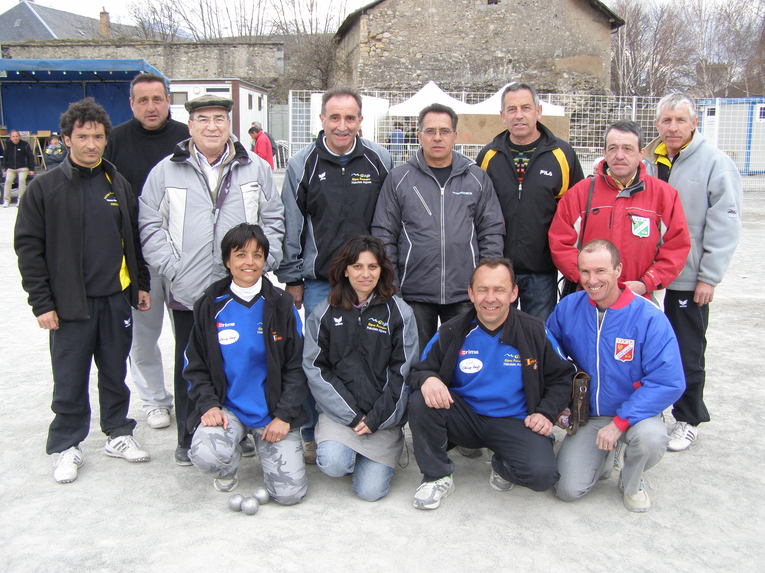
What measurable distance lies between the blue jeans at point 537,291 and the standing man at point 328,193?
3.33 ft

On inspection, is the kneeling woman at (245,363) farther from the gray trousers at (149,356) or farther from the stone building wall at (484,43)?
the stone building wall at (484,43)

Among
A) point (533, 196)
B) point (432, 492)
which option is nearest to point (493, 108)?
point (533, 196)

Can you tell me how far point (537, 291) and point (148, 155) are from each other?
2.53 meters

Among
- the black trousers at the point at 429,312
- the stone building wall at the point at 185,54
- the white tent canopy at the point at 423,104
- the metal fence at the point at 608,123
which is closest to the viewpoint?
the black trousers at the point at 429,312

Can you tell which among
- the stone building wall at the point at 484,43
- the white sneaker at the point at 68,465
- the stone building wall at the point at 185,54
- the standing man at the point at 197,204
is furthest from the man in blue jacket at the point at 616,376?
the stone building wall at the point at 185,54

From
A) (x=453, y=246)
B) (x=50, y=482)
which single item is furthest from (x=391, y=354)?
(x=50, y=482)

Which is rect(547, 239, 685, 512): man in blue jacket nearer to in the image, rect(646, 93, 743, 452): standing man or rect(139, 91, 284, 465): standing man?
rect(646, 93, 743, 452): standing man

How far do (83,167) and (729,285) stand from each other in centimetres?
748

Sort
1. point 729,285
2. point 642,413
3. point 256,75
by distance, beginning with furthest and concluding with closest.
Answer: point 256,75 → point 729,285 → point 642,413

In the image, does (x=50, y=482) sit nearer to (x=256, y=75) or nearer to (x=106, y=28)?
Answer: (x=256, y=75)

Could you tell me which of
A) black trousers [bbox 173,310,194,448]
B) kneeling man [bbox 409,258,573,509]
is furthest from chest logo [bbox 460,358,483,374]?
black trousers [bbox 173,310,194,448]

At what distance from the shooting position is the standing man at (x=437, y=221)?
12.6ft

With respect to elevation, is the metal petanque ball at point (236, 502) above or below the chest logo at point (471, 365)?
below

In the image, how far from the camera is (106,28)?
140 feet
